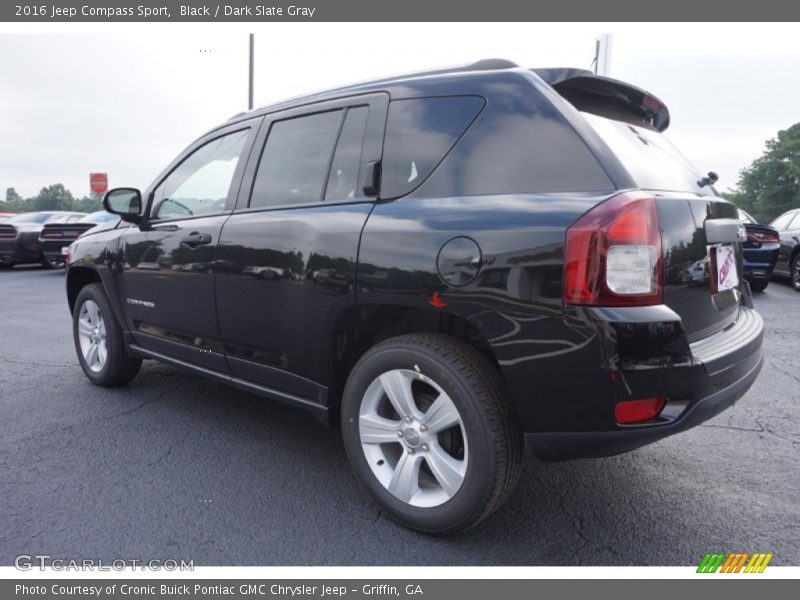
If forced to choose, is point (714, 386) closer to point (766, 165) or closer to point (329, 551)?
point (329, 551)

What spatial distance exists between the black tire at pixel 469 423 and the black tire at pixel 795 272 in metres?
10.1

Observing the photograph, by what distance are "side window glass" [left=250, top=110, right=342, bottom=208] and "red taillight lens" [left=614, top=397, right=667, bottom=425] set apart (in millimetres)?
1659

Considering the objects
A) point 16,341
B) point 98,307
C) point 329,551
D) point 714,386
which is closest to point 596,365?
point 714,386

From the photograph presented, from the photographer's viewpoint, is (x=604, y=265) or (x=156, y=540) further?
(x=156, y=540)

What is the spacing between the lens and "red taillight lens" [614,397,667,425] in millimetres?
1978

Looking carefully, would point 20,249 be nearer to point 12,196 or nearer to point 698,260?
point 698,260

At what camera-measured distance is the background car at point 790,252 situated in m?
10.2

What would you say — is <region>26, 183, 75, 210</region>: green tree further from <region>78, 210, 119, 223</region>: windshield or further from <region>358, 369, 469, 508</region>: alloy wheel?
<region>358, 369, 469, 508</region>: alloy wheel

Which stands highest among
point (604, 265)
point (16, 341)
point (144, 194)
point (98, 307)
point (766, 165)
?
point (766, 165)

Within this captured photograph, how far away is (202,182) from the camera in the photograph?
3574 millimetres

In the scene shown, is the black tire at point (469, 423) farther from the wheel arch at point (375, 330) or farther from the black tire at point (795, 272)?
the black tire at point (795, 272)

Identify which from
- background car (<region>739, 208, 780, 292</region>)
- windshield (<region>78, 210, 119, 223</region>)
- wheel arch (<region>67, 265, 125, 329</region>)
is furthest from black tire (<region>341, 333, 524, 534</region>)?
windshield (<region>78, 210, 119, 223</region>)

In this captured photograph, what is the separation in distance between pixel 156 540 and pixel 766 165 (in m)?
82.1

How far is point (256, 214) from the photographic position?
304 centimetres
